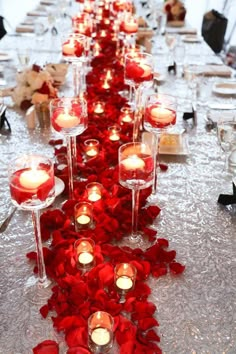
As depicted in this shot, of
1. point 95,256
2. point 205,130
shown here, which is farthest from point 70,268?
point 205,130

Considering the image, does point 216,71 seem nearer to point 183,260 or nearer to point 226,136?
point 226,136

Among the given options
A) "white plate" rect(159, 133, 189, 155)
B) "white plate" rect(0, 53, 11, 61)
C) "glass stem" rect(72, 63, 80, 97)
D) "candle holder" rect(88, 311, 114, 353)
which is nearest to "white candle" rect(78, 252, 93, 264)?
"candle holder" rect(88, 311, 114, 353)

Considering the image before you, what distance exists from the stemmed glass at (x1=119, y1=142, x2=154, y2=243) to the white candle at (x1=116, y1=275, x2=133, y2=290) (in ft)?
0.56

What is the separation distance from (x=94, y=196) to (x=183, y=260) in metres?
0.37

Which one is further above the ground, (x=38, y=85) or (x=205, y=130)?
(x=38, y=85)

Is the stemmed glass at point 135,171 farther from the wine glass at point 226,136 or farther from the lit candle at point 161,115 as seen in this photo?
the wine glass at point 226,136

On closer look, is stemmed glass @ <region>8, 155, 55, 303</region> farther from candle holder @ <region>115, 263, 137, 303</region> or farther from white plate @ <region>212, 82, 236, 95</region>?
white plate @ <region>212, 82, 236, 95</region>

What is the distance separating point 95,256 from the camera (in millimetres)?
1090

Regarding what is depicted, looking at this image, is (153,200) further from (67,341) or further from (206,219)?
(67,341)

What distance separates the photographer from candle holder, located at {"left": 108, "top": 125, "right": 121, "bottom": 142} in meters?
1.70

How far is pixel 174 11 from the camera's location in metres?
3.60

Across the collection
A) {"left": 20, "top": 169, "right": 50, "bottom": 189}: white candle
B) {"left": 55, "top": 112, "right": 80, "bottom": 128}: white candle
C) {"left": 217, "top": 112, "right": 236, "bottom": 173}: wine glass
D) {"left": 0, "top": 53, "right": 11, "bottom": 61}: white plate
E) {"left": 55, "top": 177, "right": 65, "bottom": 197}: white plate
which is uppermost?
{"left": 20, "top": 169, "right": 50, "bottom": 189}: white candle

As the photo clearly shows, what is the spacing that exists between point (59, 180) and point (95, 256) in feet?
1.26

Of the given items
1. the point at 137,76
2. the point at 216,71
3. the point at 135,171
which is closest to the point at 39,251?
the point at 135,171
